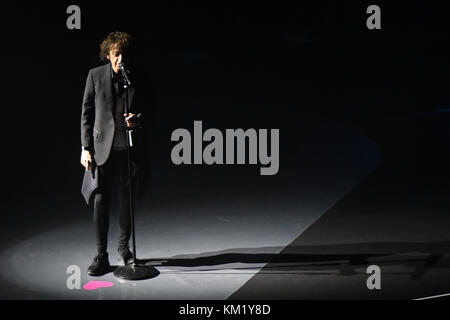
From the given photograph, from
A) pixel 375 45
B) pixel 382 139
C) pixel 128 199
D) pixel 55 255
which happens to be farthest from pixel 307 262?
pixel 375 45

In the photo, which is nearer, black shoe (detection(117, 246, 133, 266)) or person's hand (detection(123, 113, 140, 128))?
person's hand (detection(123, 113, 140, 128))

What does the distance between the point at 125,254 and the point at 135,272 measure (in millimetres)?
239

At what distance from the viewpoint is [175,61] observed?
9266 mm

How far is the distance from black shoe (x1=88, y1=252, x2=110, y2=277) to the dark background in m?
2.40

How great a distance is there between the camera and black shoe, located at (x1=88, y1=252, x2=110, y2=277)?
4.00 meters

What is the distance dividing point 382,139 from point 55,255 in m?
4.82

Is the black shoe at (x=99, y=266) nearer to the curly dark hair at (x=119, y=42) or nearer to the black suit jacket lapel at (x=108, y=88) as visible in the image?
the black suit jacket lapel at (x=108, y=88)

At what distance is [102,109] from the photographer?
12.9ft

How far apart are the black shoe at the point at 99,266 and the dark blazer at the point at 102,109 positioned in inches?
22.1

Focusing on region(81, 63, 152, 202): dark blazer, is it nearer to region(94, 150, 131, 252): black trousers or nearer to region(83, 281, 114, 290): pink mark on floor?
region(94, 150, 131, 252): black trousers

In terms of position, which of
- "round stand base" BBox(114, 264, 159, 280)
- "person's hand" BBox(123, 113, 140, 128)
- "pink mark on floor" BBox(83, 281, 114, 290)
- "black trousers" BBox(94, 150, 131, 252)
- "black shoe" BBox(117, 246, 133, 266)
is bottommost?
"pink mark on floor" BBox(83, 281, 114, 290)

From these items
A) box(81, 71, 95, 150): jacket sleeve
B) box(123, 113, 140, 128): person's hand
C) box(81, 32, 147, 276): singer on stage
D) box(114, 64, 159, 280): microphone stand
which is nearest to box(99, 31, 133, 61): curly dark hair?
box(81, 32, 147, 276): singer on stage

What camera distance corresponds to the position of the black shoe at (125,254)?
4.16 metres

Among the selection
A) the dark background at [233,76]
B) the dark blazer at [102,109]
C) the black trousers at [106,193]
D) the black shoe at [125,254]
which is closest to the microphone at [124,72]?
the dark blazer at [102,109]
